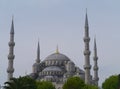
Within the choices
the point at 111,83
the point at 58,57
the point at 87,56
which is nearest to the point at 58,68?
the point at 58,57

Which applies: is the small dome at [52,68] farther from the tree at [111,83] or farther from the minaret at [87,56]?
the tree at [111,83]

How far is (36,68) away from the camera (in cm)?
8700

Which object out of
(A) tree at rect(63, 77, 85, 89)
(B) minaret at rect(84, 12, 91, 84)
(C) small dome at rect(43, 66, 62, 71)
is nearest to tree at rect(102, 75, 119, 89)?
(A) tree at rect(63, 77, 85, 89)

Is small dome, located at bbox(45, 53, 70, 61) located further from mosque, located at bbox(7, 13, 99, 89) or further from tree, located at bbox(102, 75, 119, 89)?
tree, located at bbox(102, 75, 119, 89)

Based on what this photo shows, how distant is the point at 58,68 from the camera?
86.8m

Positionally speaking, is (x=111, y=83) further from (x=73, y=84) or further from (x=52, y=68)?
(x=52, y=68)

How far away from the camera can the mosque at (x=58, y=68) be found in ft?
226

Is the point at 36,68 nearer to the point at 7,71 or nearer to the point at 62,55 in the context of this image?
the point at 62,55

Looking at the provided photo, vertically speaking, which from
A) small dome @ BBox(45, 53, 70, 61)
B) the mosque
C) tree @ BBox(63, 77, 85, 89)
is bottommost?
tree @ BBox(63, 77, 85, 89)

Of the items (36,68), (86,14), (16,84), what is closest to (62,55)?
(36,68)

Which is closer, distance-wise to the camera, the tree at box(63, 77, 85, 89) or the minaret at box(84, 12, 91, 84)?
the tree at box(63, 77, 85, 89)

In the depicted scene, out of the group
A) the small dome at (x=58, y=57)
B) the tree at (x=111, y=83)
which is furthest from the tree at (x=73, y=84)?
the small dome at (x=58, y=57)

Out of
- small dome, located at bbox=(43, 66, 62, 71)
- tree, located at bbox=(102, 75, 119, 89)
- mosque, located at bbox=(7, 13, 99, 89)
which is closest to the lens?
tree, located at bbox=(102, 75, 119, 89)

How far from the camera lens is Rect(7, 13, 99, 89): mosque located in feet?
226
